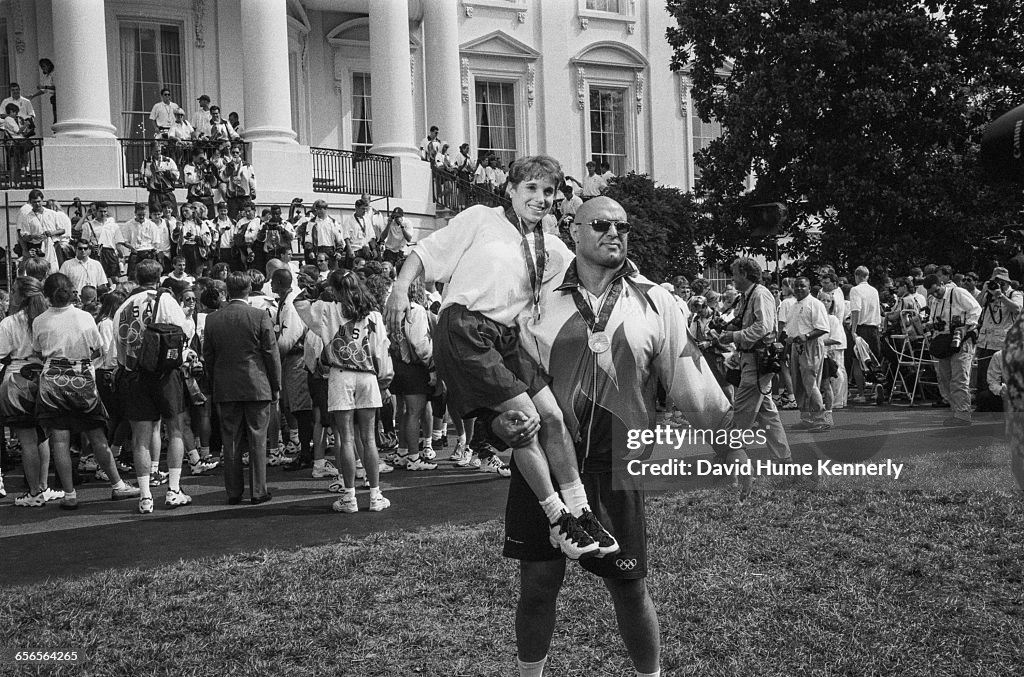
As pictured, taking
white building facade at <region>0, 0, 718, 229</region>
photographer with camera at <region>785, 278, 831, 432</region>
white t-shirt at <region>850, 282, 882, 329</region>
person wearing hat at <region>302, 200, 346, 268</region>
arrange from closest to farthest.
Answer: photographer with camera at <region>785, 278, 831, 432</region>
white t-shirt at <region>850, 282, 882, 329</region>
person wearing hat at <region>302, 200, 346, 268</region>
white building facade at <region>0, 0, 718, 229</region>

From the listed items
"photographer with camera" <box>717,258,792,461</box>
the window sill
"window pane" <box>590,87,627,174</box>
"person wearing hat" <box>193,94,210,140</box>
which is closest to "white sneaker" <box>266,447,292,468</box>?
"photographer with camera" <box>717,258,792,461</box>

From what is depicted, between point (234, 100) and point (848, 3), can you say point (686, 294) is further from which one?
point (234, 100)

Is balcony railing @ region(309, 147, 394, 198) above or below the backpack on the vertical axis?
above

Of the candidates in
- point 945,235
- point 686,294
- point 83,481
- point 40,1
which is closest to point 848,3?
point 945,235

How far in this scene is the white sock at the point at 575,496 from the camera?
148 inches

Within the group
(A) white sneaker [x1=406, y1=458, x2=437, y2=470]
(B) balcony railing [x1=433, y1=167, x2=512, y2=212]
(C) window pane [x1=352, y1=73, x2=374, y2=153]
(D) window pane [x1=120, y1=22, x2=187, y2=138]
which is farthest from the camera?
(C) window pane [x1=352, y1=73, x2=374, y2=153]

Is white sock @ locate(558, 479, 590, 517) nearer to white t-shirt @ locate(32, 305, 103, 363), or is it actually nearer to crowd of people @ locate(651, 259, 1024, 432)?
crowd of people @ locate(651, 259, 1024, 432)

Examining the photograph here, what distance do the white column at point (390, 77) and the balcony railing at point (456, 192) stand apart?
1072mm

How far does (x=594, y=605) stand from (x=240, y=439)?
14.5ft

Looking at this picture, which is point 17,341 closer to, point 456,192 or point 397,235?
point 397,235

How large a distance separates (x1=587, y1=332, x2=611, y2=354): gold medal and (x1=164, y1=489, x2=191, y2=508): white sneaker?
21.0 ft

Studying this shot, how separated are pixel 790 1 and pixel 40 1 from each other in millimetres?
17256

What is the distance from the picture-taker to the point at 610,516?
3.96 m

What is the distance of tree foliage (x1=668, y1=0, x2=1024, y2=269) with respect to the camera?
23797 millimetres
